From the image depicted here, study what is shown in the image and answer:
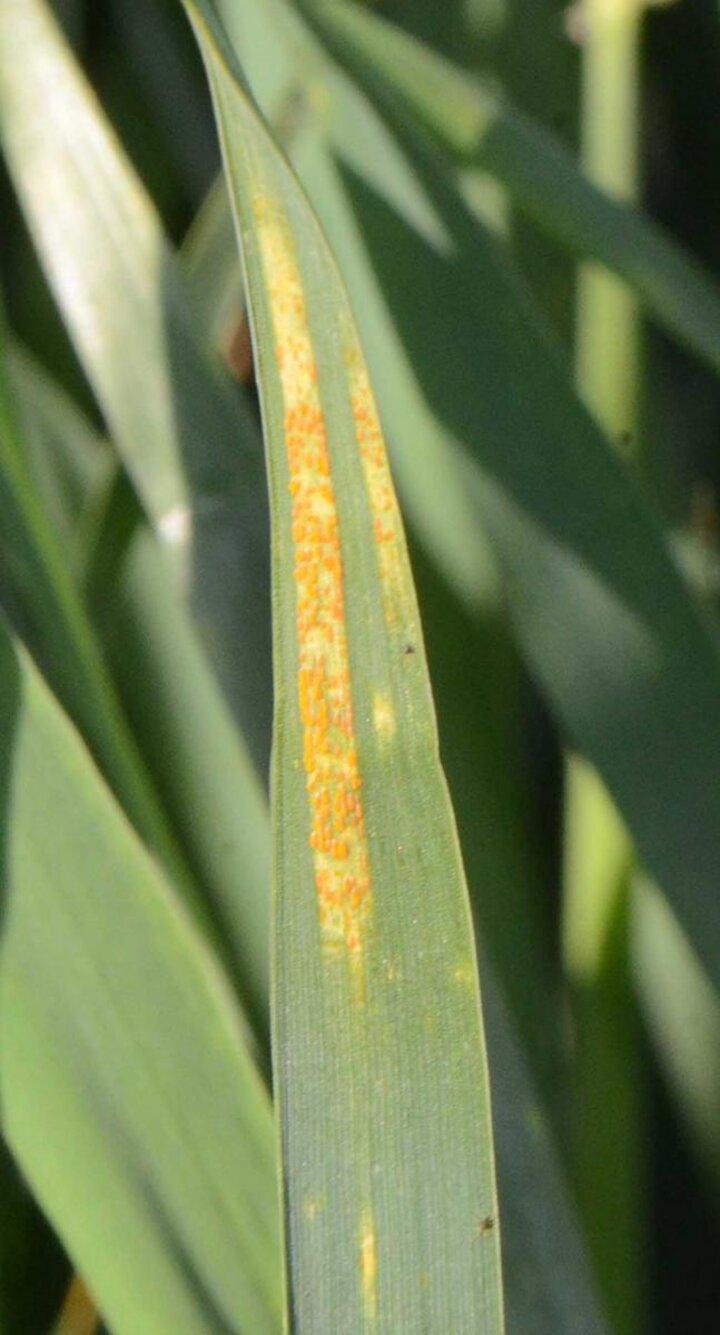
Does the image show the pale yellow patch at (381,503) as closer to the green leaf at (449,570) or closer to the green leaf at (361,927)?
the green leaf at (361,927)

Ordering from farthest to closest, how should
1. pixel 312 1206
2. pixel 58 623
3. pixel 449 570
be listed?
pixel 449 570 → pixel 58 623 → pixel 312 1206

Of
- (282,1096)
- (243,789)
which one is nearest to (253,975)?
(243,789)

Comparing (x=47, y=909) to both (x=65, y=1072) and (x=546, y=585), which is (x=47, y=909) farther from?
(x=546, y=585)

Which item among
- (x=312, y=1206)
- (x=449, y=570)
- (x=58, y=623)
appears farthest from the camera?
(x=449, y=570)

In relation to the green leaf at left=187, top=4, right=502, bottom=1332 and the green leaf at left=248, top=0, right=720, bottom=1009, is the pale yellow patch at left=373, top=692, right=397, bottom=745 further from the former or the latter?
A: the green leaf at left=248, top=0, right=720, bottom=1009

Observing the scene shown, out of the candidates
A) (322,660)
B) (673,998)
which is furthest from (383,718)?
(673,998)

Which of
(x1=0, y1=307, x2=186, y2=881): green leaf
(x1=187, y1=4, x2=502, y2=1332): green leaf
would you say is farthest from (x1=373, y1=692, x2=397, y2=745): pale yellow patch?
(x1=0, y1=307, x2=186, y2=881): green leaf

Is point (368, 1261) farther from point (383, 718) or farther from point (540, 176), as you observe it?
point (540, 176)
